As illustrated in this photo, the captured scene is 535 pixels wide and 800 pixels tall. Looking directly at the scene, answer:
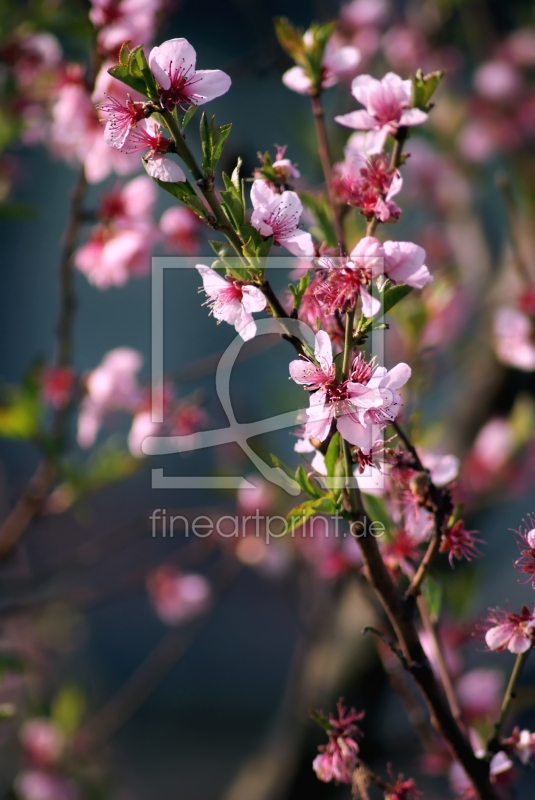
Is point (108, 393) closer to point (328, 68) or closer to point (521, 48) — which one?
point (328, 68)

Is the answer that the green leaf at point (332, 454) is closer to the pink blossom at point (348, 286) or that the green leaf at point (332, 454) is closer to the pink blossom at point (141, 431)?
the pink blossom at point (348, 286)

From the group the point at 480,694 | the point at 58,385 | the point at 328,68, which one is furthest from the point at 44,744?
the point at 328,68

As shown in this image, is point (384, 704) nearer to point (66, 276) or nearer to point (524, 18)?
point (66, 276)

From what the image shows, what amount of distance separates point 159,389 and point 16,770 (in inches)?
51.1

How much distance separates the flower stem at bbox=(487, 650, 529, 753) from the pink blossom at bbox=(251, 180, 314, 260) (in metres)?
0.38

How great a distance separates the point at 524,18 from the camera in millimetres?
2158

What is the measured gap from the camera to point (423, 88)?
642mm

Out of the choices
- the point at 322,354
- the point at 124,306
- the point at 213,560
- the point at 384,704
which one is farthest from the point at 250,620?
the point at 322,354

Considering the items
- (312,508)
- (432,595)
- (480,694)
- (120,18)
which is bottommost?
(480,694)

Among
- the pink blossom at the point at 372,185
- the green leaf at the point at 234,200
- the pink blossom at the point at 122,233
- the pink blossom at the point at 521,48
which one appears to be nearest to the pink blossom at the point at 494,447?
the pink blossom at the point at 122,233

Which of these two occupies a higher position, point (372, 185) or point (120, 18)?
point (120, 18)

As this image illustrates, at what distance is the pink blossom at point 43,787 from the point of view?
148 centimetres

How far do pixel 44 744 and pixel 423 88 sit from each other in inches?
60.2

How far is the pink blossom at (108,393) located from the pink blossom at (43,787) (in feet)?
2.49
